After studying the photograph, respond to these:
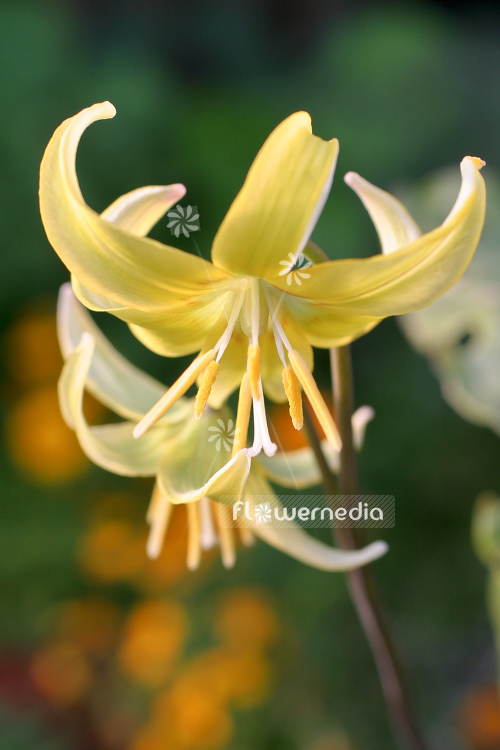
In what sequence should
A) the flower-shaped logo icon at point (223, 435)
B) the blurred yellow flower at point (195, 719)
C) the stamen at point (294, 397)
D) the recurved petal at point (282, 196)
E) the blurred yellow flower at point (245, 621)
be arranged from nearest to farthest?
1. the recurved petal at point (282, 196)
2. the stamen at point (294, 397)
3. the flower-shaped logo icon at point (223, 435)
4. the blurred yellow flower at point (195, 719)
5. the blurred yellow flower at point (245, 621)

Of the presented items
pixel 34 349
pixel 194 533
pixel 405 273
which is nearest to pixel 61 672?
pixel 34 349

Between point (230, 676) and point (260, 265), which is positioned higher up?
point (260, 265)

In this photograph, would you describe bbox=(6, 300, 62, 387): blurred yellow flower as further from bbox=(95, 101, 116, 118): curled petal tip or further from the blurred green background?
bbox=(95, 101, 116, 118): curled petal tip

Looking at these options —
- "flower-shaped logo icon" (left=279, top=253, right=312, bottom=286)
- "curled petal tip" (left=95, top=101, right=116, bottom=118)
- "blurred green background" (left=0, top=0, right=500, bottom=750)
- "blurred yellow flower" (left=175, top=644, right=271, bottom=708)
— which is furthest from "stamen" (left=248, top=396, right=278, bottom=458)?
"blurred yellow flower" (left=175, top=644, right=271, bottom=708)

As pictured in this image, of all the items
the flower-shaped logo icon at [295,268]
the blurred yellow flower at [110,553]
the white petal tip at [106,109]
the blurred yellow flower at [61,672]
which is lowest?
the blurred yellow flower at [61,672]

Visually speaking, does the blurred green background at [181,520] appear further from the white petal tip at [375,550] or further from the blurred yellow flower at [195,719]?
the white petal tip at [375,550]

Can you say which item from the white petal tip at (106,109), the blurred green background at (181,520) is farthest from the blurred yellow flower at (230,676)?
the white petal tip at (106,109)

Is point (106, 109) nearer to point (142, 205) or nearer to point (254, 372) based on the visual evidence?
point (142, 205)

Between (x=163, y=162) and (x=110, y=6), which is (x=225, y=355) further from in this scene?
(x=110, y=6)
